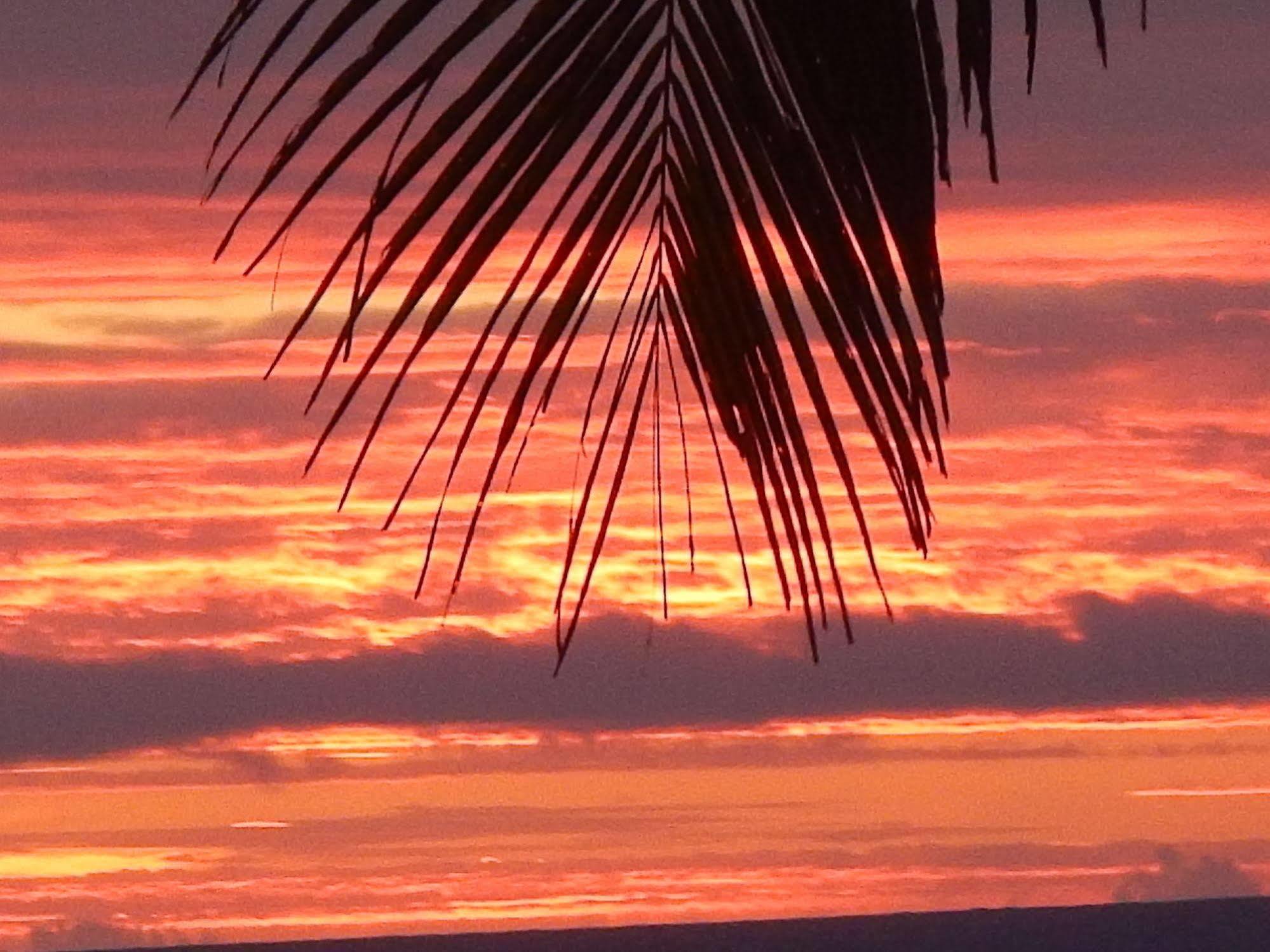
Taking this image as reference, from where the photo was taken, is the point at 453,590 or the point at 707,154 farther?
the point at 707,154

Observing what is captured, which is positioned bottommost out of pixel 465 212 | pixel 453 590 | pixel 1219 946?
pixel 1219 946

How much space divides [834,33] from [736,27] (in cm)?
18

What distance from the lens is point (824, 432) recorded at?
11.0 ft

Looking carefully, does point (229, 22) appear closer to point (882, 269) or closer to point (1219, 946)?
point (882, 269)

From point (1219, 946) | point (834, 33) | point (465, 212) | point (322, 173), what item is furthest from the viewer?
point (1219, 946)

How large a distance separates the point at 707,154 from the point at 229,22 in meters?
0.64

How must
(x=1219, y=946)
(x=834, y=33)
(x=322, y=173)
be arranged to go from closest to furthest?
1. (x=322, y=173)
2. (x=834, y=33)
3. (x=1219, y=946)

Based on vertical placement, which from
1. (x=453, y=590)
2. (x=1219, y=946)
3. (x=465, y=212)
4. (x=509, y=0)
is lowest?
(x=1219, y=946)

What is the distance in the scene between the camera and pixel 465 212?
3.54 m

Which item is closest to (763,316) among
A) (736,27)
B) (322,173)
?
(736,27)

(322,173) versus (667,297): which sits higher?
(322,173)

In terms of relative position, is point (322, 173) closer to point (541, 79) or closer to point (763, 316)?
point (541, 79)

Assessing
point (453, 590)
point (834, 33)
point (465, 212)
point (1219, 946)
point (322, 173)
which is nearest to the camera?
point (453, 590)

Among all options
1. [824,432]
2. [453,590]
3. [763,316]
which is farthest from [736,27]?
[453,590]
